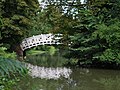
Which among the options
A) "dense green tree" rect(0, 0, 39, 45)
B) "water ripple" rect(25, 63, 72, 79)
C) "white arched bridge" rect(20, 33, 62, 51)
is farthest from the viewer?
"white arched bridge" rect(20, 33, 62, 51)

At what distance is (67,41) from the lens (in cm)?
1833

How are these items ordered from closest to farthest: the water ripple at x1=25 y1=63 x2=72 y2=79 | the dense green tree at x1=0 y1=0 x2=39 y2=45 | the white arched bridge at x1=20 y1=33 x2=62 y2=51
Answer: the water ripple at x1=25 y1=63 x2=72 y2=79 < the dense green tree at x1=0 y1=0 x2=39 y2=45 < the white arched bridge at x1=20 y1=33 x2=62 y2=51

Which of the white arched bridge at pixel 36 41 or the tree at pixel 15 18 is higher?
the tree at pixel 15 18

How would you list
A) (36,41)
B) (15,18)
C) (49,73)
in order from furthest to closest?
1. (36,41)
2. (15,18)
3. (49,73)

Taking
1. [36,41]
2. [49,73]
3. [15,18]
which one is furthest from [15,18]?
[49,73]

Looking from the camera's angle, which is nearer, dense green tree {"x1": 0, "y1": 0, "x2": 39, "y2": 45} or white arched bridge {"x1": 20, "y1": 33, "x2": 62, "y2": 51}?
dense green tree {"x1": 0, "y1": 0, "x2": 39, "y2": 45}

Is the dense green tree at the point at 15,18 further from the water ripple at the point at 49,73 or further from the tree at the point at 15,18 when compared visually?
the water ripple at the point at 49,73

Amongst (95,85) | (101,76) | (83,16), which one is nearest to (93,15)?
(83,16)

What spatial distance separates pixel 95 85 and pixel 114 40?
4918 mm

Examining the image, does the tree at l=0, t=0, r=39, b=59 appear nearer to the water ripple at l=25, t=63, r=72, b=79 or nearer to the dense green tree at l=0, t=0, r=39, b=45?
the dense green tree at l=0, t=0, r=39, b=45

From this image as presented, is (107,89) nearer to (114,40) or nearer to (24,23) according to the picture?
(114,40)

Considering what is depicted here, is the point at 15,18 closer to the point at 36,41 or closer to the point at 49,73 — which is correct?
the point at 36,41

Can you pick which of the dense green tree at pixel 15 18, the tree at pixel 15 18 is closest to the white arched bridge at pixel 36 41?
the tree at pixel 15 18

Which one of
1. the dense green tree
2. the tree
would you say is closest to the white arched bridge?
the tree
